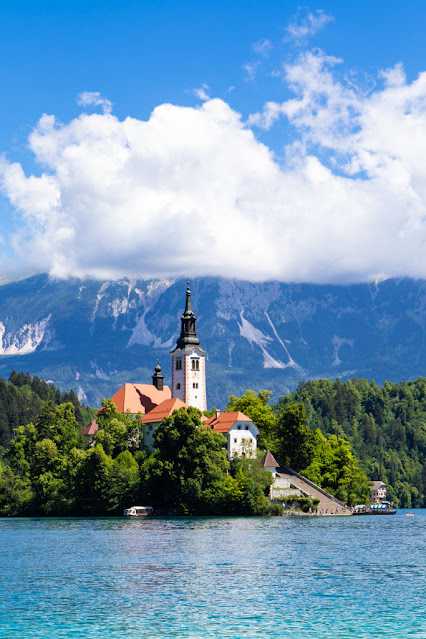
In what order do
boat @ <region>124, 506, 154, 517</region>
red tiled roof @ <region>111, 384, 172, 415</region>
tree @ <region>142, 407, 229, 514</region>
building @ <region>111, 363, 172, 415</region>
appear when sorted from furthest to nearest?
red tiled roof @ <region>111, 384, 172, 415</region> → building @ <region>111, 363, 172, 415</region> → boat @ <region>124, 506, 154, 517</region> → tree @ <region>142, 407, 229, 514</region>

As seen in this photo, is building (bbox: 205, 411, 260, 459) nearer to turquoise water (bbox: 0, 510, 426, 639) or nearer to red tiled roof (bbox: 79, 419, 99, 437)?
red tiled roof (bbox: 79, 419, 99, 437)

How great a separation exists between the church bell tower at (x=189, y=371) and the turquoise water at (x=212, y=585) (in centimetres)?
8265

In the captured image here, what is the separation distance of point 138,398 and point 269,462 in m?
40.2

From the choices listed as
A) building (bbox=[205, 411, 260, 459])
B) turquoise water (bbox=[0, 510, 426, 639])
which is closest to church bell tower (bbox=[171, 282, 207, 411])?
building (bbox=[205, 411, 260, 459])

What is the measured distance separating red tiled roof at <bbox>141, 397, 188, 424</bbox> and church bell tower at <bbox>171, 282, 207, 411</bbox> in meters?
17.0

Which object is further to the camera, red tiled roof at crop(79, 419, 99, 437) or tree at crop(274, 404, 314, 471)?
red tiled roof at crop(79, 419, 99, 437)

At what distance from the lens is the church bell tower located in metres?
176

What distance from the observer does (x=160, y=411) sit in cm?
15538

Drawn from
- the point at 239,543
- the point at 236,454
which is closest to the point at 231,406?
the point at 236,454

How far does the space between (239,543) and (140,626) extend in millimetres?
39045

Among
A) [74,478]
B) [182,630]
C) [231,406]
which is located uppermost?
[231,406]

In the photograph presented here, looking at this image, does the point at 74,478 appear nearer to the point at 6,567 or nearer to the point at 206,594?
the point at 6,567

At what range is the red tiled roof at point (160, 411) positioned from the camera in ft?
500

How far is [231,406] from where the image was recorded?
163500 mm
